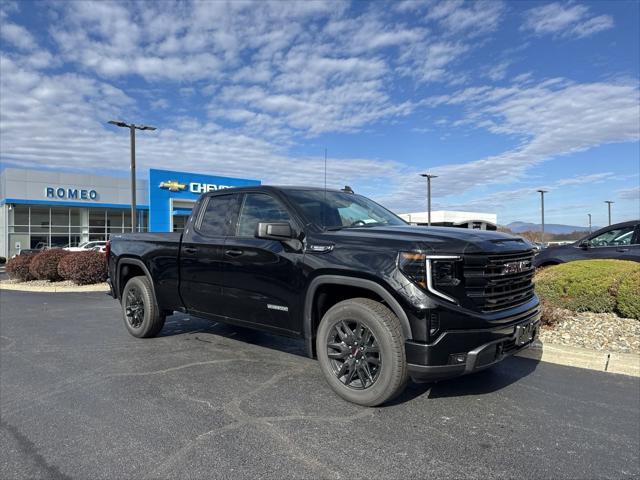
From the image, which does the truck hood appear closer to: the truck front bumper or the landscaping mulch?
the truck front bumper

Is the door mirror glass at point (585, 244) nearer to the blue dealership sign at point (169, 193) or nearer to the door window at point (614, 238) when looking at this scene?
the door window at point (614, 238)

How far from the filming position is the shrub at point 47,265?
50.1ft

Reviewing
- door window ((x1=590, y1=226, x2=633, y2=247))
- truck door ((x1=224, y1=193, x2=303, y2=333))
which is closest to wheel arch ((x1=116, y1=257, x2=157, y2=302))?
truck door ((x1=224, y1=193, x2=303, y2=333))

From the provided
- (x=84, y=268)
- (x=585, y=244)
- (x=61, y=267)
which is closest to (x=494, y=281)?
(x=585, y=244)

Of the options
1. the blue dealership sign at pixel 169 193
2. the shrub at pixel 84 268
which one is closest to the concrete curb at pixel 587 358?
the shrub at pixel 84 268

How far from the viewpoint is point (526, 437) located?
3.43 m

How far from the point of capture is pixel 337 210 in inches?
192

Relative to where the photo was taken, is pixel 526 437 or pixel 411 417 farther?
pixel 411 417

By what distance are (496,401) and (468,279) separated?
1.26 m

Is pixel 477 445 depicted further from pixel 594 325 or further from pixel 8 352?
pixel 8 352

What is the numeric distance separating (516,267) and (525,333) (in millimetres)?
561

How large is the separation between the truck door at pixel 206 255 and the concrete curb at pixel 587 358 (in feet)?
11.9

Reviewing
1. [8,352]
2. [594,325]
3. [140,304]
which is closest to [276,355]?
[140,304]

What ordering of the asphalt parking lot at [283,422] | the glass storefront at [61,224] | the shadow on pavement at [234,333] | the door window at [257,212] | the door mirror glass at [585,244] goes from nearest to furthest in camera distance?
the asphalt parking lot at [283,422] < the door window at [257,212] < the shadow on pavement at [234,333] < the door mirror glass at [585,244] < the glass storefront at [61,224]
